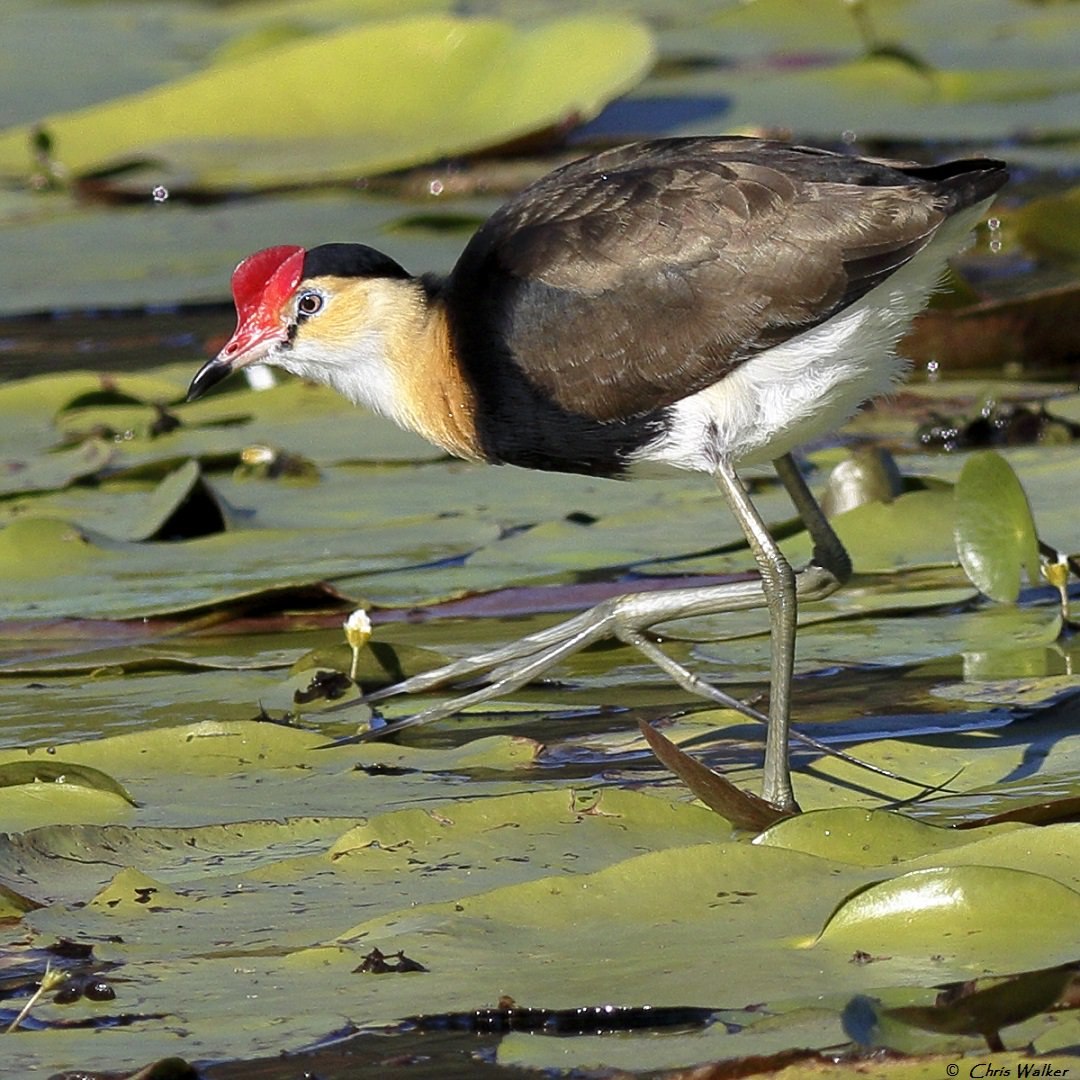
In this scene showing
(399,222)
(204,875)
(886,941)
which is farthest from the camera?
(399,222)

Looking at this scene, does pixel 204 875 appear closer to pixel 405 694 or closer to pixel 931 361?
pixel 405 694

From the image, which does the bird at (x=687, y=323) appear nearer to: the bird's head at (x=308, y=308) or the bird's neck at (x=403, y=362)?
the bird's neck at (x=403, y=362)

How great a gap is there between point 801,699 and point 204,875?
61.2 inches

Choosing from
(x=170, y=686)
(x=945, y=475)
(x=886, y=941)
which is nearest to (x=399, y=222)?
(x=945, y=475)

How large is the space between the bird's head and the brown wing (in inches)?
13.1

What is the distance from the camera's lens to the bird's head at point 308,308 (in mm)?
4680

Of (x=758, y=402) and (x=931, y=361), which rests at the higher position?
(x=758, y=402)

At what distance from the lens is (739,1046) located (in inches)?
110

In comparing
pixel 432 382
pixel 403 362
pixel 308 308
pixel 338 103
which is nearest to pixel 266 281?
pixel 308 308

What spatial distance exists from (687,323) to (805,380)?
258 mm

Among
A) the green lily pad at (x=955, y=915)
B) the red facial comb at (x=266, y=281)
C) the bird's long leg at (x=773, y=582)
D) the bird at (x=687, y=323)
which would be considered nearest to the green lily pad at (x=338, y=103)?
the red facial comb at (x=266, y=281)

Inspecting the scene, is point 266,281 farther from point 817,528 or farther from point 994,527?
point 994,527

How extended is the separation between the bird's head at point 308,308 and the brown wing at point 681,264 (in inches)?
13.1

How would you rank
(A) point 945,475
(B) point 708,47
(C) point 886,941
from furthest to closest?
(B) point 708,47 → (A) point 945,475 → (C) point 886,941
